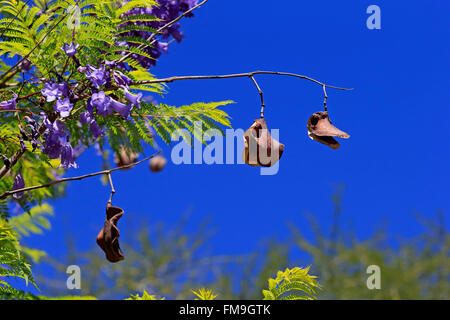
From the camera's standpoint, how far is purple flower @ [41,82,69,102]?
2.69 meters

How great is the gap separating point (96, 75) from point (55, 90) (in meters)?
0.22

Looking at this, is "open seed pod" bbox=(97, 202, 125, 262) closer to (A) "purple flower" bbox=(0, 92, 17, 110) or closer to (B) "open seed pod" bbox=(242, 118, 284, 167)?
(B) "open seed pod" bbox=(242, 118, 284, 167)

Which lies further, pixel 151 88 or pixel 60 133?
pixel 151 88

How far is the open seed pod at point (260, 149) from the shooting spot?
105 inches

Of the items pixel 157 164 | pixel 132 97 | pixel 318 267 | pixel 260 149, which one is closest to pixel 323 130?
pixel 260 149

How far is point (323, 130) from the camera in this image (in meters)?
2.79

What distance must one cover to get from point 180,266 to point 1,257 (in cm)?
1371

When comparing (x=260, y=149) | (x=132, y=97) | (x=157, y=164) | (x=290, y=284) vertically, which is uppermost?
(x=157, y=164)

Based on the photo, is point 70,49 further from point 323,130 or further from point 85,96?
point 323,130

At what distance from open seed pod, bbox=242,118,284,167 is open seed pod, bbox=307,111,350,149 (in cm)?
20

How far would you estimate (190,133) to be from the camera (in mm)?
3076

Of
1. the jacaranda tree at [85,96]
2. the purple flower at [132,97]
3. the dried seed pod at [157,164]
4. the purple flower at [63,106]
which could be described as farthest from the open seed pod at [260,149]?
the dried seed pod at [157,164]
